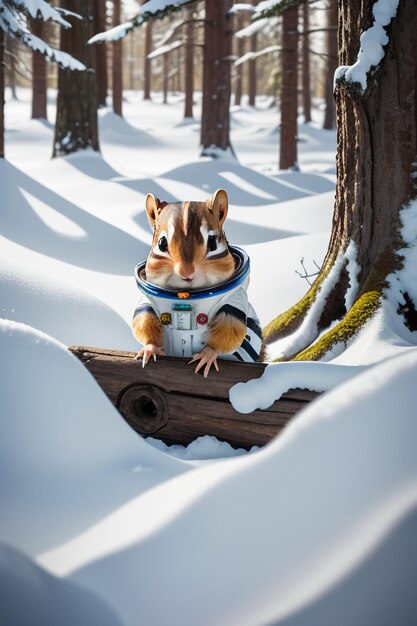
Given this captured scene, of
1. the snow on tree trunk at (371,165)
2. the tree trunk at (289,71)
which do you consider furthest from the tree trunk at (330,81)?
the snow on tree trunk at (371,165)

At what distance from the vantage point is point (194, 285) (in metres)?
2.66

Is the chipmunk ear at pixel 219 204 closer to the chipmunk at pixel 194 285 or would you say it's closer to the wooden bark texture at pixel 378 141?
the chipmunk at pixel 194 285

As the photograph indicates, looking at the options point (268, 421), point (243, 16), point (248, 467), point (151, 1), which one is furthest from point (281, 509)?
point (243, 16)

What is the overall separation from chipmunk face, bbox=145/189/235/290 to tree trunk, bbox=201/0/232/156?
10007 mm

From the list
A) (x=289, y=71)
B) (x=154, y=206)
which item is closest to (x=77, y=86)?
(x=289, y=71)

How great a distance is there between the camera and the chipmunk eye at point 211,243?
263 cm

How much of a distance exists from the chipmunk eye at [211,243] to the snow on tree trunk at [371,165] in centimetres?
97

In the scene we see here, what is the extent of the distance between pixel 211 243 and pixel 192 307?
0.94 ft

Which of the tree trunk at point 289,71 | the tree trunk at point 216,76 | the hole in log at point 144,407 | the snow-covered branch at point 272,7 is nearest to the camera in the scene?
the hole in log at point 144,407

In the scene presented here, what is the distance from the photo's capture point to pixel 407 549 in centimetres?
148

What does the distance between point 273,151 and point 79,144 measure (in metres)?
11.3

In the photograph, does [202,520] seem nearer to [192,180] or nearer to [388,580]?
[388,580]

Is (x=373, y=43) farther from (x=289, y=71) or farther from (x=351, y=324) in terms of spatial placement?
(x=289, y=71)

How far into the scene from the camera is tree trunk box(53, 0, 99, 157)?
34.4 ft
